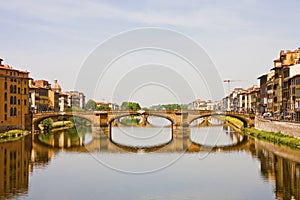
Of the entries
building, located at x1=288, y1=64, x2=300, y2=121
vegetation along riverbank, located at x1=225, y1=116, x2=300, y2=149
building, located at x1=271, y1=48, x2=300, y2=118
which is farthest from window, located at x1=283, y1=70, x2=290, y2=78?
vegetation along riverbank, located at x1=225, y1=116, x2=300, y2=149

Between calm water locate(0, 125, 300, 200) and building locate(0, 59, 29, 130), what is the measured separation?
9.12m

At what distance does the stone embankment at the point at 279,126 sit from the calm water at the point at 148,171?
3380mm

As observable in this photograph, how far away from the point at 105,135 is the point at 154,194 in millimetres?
43528

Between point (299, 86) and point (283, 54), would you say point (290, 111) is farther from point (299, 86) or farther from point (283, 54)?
point (283, 54)

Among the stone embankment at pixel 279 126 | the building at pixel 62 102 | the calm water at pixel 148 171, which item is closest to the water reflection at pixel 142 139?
the calm water at pixel 148 171

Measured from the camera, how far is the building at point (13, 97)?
216 feet

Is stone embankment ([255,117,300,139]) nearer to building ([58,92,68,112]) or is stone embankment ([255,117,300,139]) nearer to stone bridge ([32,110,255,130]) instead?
stone bridge ([32,110,255,130])

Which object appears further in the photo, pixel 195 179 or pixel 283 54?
pixel 283 54

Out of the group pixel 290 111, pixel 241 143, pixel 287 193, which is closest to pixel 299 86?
pixel 290 111

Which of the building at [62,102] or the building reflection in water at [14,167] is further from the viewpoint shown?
the building at [62,102]

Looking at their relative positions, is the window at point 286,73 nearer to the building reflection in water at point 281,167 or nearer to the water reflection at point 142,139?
the building reflection in water at point 281,167

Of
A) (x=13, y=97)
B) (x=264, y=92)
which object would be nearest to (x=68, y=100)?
(x=264, y=92)

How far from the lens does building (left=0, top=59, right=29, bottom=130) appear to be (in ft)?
216

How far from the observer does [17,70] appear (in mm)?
69875
